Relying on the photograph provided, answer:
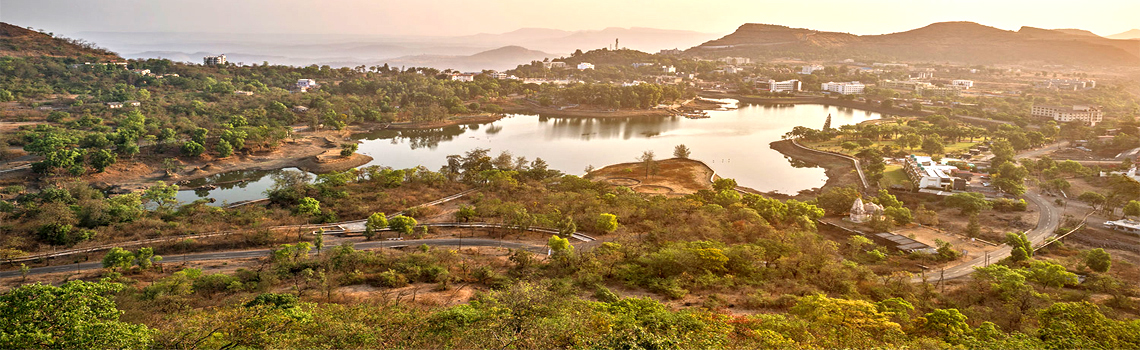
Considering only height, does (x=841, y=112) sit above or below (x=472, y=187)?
above

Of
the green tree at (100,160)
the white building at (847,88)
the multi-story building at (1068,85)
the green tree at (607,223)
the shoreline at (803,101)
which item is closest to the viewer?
the green tree at (607,223)

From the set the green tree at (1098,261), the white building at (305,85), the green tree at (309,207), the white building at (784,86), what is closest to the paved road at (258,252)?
the green tree at (309,207)

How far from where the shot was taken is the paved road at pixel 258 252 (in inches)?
328

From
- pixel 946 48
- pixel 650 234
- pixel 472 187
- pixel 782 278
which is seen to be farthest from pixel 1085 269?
pixel 946 48

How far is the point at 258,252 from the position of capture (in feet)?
30.8

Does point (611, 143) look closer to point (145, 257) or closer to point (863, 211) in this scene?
point (863, 211)

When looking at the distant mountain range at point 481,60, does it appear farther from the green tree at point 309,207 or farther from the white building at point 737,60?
the green tree at point 309,207

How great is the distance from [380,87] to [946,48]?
67.6m

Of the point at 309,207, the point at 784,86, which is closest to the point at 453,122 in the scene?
the point at 309,207

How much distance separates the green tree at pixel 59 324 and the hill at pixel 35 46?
1367 inches

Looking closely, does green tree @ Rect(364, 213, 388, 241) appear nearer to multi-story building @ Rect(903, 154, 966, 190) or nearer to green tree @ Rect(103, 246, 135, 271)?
green tree @ Rect(103, 246, 135, 271)

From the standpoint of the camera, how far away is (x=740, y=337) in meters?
5.70

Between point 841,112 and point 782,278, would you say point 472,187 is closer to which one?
point 782,278

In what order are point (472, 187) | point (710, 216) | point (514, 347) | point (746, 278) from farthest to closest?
point (472, 187) → point (710, 216) → point (746, 278) → point (514, 347)
